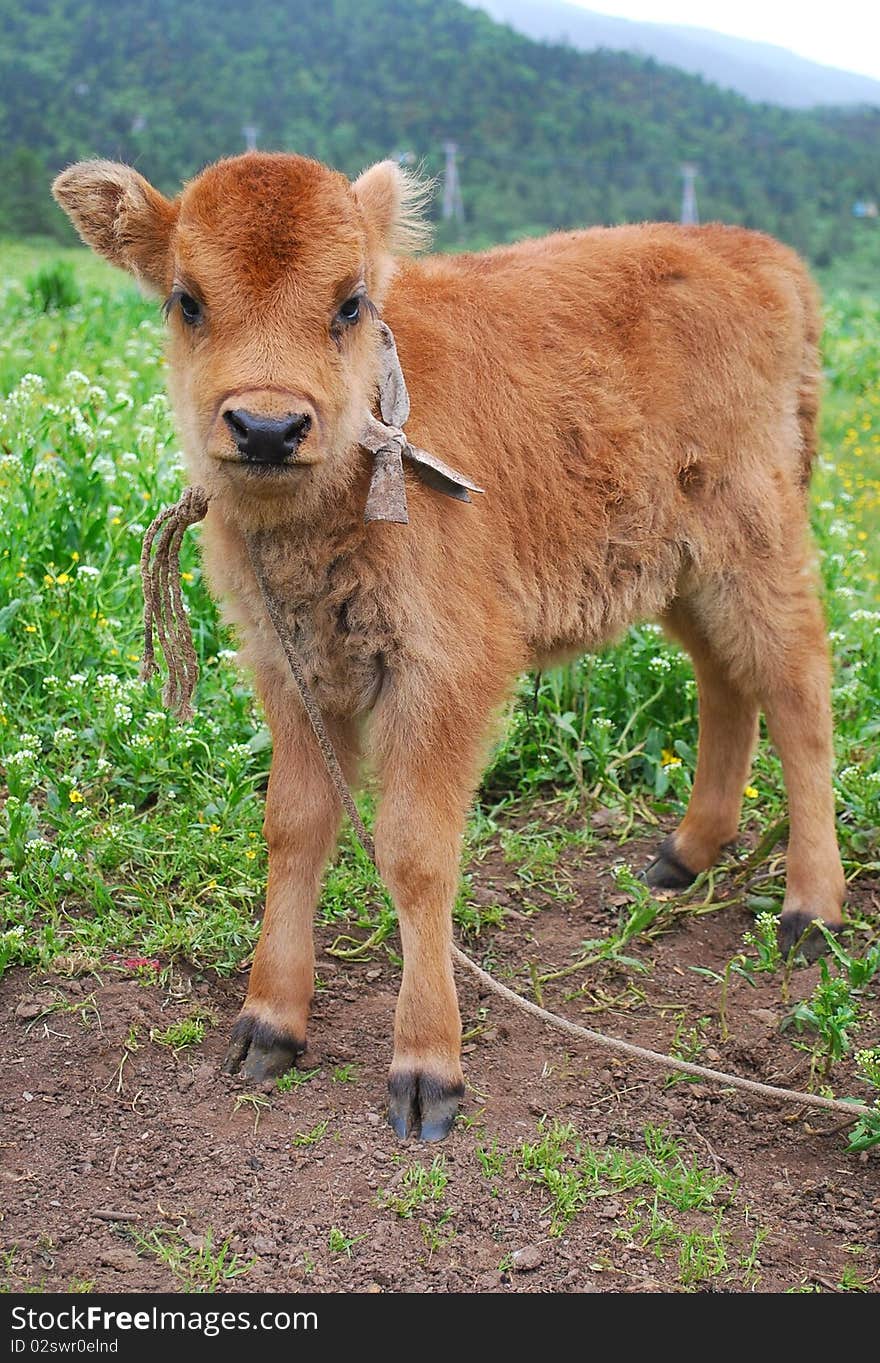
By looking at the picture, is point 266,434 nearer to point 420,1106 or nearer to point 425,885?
point 425,885

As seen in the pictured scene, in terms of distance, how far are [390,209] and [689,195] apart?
17.7m

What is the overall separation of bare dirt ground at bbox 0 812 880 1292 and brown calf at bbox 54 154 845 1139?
203 millimetres

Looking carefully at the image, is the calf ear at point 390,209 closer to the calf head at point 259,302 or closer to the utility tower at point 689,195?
the calf head at point 259,302

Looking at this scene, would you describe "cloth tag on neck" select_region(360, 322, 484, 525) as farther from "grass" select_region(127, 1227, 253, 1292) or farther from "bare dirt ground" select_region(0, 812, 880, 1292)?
"grass" select_region(127, 1227, 253, 1292)

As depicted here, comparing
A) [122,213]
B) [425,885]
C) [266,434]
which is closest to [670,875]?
[425,885]

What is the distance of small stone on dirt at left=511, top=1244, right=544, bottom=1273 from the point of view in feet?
12.0

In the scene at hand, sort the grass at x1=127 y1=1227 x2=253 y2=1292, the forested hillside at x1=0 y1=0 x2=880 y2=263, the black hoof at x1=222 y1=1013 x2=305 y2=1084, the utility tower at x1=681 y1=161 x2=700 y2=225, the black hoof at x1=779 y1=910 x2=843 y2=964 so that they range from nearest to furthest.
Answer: the grass at x1=127 y1=1227 x2=253 y2=1292, the black hoof at x1=222 y1=1013 x2=305 y2=1084, the black hoof at x1=779 y1=910 x2=843 y2=964, the forested hillside at x1=0 y1=0 x2=880 y2=263, the utility tower at x1=681 y1=161 x2=700 y2=225

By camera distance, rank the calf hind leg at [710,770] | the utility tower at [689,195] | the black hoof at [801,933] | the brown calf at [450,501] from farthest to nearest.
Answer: the utility tower at [689,195]
the calf hind leg at [710,770]
the black hoof at [801,933]
the brown calf at [450,501]

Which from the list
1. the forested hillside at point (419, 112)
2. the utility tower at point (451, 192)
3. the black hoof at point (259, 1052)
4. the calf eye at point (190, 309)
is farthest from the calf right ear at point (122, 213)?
the utility tower at point (451, 192)

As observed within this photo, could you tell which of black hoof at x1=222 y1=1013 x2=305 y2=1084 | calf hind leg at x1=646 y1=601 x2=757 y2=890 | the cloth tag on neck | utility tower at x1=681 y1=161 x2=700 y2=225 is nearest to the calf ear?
the cloth tag on neck

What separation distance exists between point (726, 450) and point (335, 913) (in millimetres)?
2174

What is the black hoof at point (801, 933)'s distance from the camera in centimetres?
516

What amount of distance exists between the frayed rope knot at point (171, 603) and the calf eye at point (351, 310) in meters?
0.69

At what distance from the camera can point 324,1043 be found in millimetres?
4566
